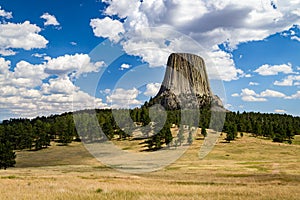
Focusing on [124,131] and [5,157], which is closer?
[5,157]

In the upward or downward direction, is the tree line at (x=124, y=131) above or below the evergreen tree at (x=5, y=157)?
above

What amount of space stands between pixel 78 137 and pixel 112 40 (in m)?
152

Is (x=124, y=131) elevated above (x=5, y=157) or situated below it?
above

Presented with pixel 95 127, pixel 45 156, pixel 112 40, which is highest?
pixel 112 40

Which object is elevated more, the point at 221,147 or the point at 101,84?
the point at 101,84

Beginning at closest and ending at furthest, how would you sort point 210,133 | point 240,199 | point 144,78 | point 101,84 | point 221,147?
point 240,199, point 101,84, point 144,78, point 221,147, point 210,133

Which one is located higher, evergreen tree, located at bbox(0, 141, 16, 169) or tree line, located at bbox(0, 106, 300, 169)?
Answer: tree line, located at bbox(0, 106, 300, 169)

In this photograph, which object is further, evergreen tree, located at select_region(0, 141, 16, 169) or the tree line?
the tree line

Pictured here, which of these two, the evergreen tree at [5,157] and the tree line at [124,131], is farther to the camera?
the tree line at [124,131]

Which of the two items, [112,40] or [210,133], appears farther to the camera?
[210,133]

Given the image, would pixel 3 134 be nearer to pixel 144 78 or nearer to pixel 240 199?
pixel 144 78

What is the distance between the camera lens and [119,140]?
566 feet

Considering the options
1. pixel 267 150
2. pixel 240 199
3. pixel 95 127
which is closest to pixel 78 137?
pixel 95 127

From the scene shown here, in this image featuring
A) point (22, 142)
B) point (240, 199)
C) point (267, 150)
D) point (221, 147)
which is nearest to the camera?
point (240, 199)
